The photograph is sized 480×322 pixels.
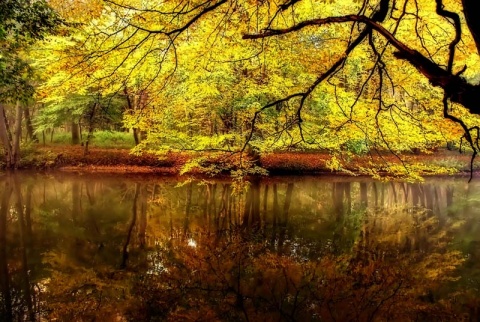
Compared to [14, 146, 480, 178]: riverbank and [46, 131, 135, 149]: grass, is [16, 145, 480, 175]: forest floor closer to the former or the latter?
[14, 146, 480, 178]: riverbank

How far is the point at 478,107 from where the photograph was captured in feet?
10.3

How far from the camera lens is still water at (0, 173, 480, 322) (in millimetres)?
6168

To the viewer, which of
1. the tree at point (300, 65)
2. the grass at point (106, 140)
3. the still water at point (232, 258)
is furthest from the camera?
the grass at point (106, 140)

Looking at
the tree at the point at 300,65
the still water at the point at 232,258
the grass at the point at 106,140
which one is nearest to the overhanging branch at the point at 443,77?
the tree at the point at 300,65

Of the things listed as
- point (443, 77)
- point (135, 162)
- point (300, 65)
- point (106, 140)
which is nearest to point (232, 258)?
point (443, 77)

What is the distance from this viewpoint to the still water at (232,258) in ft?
20.2

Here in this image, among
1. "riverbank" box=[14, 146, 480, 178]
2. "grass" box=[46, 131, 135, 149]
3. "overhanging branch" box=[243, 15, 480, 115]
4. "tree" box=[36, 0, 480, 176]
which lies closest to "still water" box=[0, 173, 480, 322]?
"tree" box=[36, 0, 480, 176]

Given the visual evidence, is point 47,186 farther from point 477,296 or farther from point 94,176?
point 477,296

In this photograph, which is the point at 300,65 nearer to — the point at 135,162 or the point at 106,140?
the point at 135,162

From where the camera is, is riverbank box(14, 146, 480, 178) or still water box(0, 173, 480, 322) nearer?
still water box(0, 173, 480, 322)

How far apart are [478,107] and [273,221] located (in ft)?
30.2

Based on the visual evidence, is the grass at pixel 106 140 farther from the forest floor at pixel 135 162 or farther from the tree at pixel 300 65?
the tree at pixel 300 65

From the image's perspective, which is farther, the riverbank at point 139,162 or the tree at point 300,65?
the riverbank at point 139,162

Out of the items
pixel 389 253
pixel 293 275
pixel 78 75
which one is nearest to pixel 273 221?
pixel 389 253
